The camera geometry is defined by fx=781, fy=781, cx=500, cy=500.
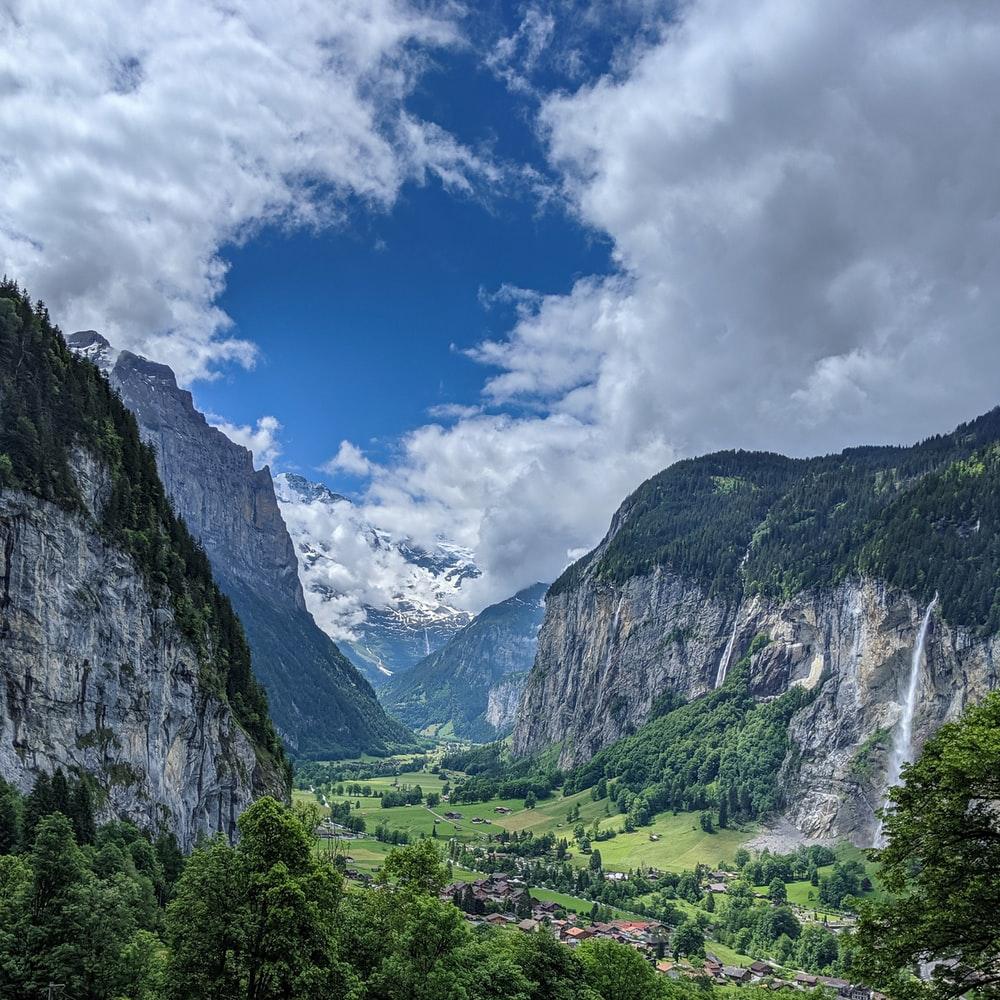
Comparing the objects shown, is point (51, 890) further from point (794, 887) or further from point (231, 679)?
point (794, 887)

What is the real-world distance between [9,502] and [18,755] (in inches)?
1097

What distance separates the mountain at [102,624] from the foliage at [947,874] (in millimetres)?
83966

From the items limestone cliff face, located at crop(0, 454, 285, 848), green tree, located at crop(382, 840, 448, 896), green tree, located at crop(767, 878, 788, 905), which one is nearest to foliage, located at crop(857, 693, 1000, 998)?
green tree, located at crop(382, 840, 448, 896)

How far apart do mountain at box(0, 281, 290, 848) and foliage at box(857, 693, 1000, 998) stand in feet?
275

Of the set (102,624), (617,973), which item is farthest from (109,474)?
(617,973)

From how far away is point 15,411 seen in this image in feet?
311

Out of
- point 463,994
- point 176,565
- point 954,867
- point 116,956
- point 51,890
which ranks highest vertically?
point 176,565

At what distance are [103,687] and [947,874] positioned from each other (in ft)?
321

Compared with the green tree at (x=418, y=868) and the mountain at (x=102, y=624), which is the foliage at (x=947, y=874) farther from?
the mountain at (x=102, y=624)

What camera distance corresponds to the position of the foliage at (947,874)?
21047mm

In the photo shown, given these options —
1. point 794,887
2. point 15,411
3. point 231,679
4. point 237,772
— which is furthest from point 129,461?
point 794,887

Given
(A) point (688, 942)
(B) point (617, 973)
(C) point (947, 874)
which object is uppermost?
(C) point (947, 874)

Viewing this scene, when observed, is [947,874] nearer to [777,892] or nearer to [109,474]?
[109,474]

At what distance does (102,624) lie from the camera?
3920 inches
